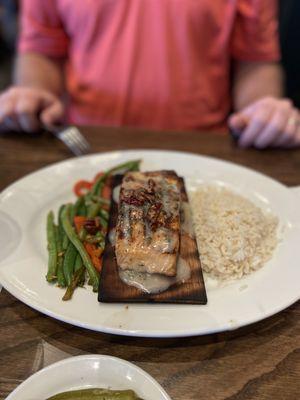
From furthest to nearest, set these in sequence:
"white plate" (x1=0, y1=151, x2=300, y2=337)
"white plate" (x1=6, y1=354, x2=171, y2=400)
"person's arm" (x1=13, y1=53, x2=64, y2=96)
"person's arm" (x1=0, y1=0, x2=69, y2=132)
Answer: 1. "person's arm" (x1=13, y1=53, x2=64, y2=96)
2. "person's arm" (x1=0, y1=0, x2=69, y2=132)
3. "white plate" (x1=0, y1=151, x2=300, y2=337)
4. "white plate" (x1=6, y1=354, x2=171, y2=400)

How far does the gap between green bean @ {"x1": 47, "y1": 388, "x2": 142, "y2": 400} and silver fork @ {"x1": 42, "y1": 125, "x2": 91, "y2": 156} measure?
1246 mm

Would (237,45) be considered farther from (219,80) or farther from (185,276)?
(185,276)

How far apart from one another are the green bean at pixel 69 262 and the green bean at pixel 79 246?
2 cm

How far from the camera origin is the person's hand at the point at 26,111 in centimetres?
193

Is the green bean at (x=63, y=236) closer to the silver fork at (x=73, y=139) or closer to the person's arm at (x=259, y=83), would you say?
the silver fork at (x=73, y=139)

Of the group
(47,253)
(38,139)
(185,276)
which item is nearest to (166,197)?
(185,276)

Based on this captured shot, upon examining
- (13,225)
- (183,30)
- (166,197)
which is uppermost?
(183,30)

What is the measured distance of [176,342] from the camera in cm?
100

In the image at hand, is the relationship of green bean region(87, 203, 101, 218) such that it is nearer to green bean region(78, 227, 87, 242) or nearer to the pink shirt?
green bean region(78, 227, 87, 242)

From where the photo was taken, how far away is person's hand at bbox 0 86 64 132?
1928 millimetres

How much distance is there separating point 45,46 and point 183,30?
0.86 metres

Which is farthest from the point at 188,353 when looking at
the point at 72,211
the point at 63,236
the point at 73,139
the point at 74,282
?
the point at 73,139

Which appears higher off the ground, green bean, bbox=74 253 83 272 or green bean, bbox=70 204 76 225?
green bean, bbox=74 253 83 272

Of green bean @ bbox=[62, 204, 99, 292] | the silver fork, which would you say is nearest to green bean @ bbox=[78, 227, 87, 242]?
green bean @ bbox=[62, 204, 99, 292]
